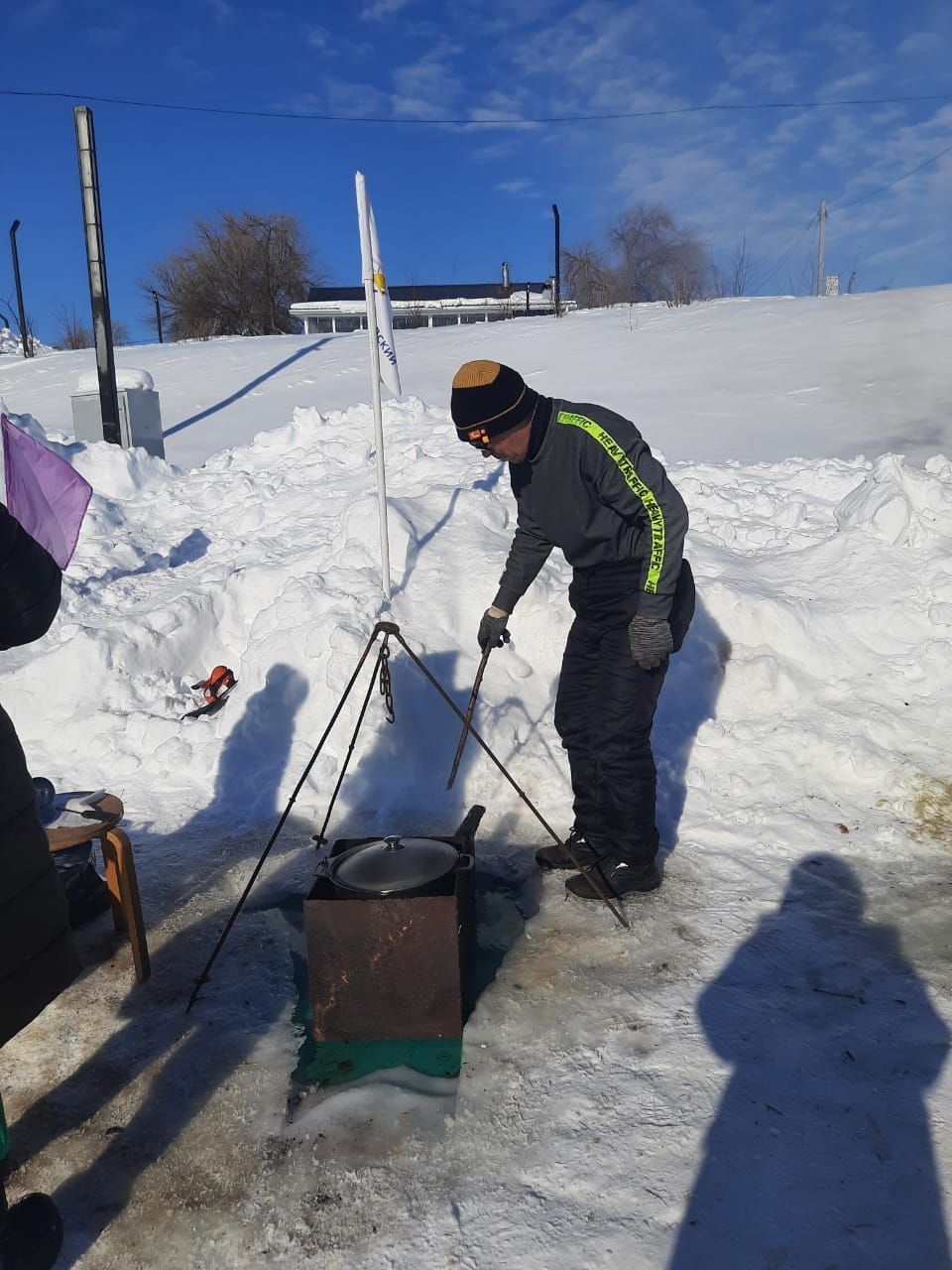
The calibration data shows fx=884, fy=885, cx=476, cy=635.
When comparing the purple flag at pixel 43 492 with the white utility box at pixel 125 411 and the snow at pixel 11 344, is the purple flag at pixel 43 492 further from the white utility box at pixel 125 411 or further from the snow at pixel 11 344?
the snow at pixel 11 344

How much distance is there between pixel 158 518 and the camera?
8414 millimetres

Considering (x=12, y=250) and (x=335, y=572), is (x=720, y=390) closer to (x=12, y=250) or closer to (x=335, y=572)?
(x=335, y=572)

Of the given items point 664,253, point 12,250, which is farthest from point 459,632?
point 664,253

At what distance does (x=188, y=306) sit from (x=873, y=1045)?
39.0 meters

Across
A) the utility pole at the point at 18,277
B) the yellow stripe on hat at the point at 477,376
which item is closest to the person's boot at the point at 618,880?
the yellow stripe on hat at the point at 477,376

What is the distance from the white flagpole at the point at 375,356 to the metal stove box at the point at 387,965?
295 cm

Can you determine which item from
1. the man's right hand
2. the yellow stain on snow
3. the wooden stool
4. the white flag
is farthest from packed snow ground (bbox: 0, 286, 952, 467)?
the wooden stool

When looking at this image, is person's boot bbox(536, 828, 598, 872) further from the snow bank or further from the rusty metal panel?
the rusty metal panel

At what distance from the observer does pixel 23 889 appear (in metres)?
2.01

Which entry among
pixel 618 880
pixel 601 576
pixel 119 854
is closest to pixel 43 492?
pixel 119 854

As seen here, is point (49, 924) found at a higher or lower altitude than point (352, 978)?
higher

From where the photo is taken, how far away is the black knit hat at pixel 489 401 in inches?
122

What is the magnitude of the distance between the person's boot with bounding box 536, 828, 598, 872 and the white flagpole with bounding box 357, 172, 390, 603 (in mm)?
2162

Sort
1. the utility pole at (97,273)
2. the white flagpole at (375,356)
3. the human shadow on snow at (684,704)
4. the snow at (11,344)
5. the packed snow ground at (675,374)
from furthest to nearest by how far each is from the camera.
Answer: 1. the snow at (11,344)
2. the utility pole at (97,273)
3. the packed snow ground at (675,374)
4. the white flagpole at (375,356)
5. the human shadow on snow at (684,704)
